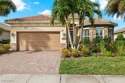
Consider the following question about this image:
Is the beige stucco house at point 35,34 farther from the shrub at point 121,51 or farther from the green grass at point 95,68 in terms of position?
the green grass at point 95,68

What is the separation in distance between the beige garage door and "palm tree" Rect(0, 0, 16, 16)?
10.6 feet

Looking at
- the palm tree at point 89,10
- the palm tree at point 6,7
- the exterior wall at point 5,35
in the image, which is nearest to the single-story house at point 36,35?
the palm tree at point 6,7

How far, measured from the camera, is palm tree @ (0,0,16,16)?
21.7m

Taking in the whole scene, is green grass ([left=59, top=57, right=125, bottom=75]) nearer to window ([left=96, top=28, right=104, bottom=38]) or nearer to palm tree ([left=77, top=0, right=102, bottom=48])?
palm tree ([left=77, top=0, right=102, bottom=48])

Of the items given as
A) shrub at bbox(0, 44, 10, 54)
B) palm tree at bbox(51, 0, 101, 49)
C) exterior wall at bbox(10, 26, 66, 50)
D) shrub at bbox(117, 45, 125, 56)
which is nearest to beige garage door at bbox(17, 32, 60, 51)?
exterior wall at bbox(10, 26, 66, 50)

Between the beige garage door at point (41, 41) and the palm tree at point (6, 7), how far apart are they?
3.22 metres

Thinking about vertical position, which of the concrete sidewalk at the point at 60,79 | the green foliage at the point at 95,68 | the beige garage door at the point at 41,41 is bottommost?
the concrete sidewalk at the point at 60,79

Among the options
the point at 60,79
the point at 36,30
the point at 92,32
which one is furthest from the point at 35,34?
the point at 60,79

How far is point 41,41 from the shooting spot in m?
23.2

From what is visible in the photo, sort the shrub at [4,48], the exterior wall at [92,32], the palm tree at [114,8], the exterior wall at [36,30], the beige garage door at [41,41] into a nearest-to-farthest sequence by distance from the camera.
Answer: the palm tree at [114,8], the shrub at [4,48], the exterior wall at [36,30], the beige garage door at [41,41], the exterior wall at [92,32]

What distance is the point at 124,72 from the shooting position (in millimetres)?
10211

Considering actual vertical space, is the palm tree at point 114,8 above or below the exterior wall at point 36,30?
above

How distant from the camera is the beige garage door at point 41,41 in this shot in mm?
23206

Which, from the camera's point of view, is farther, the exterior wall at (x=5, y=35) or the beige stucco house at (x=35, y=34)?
the exterior wall at (x=5, y=35)
